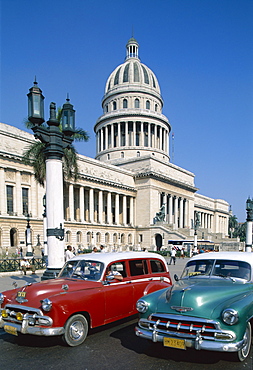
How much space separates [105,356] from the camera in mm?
5547

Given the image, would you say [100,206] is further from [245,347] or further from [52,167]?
[245,347]

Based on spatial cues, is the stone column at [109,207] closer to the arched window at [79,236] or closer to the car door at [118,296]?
the arched window at [79,236]

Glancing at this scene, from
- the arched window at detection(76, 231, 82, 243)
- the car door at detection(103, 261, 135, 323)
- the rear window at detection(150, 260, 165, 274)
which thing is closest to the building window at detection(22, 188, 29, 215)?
the arched window at detection(76, 231, 82, 243)

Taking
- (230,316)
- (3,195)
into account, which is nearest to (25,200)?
(3,195)

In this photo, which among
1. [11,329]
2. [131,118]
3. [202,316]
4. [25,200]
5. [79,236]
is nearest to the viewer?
[202,316]

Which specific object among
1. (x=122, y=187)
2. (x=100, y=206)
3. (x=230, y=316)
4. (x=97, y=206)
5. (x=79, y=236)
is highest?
(x=230, y=316)

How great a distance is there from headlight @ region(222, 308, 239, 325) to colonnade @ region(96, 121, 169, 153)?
6817 centimetres

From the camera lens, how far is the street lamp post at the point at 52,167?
10141 millimetres

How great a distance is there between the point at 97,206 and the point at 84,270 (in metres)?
48.1

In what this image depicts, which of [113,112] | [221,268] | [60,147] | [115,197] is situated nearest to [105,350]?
[221,268]

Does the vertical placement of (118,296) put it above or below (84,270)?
below

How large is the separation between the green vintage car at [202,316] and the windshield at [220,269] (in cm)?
33

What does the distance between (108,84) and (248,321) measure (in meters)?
81.0

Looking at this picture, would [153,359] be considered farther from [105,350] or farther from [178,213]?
[178,213]
